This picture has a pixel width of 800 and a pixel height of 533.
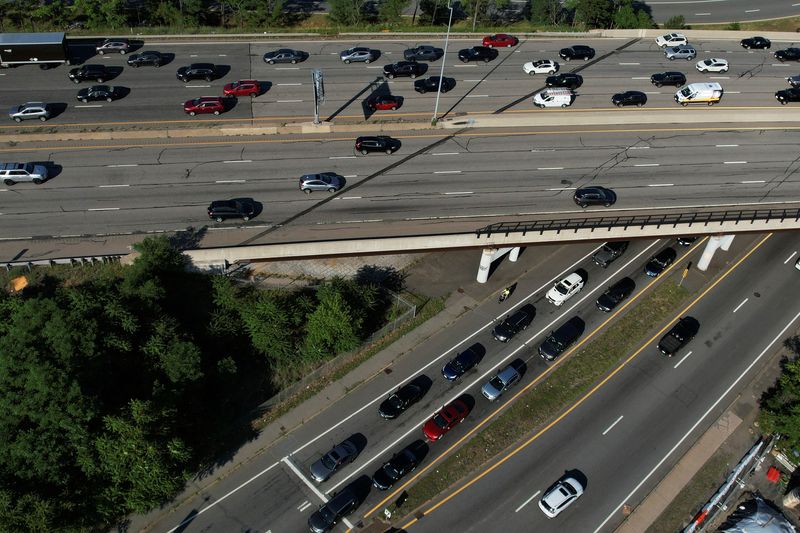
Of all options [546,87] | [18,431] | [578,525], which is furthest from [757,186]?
[18,431]

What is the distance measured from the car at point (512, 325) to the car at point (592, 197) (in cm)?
1108

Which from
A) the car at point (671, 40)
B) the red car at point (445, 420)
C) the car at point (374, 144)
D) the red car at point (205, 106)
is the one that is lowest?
the red car at point (445, 420)

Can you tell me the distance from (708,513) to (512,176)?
33.0 meters

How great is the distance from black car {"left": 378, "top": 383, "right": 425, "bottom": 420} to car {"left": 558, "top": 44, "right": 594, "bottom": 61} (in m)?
50.0

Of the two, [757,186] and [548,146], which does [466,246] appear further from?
[757,186]

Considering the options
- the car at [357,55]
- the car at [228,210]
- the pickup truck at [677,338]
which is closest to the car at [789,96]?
the pickup truck at [677,338]

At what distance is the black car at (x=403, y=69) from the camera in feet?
237

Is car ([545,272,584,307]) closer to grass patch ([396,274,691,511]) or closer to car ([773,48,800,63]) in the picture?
grass patch ([396,274,691,511])

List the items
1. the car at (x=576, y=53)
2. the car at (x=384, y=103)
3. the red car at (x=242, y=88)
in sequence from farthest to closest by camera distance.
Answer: the car at (x=576, y=53)
the red car at (x=242, y=88)
the car at (x=384, y=103)

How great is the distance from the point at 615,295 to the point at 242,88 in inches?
1772

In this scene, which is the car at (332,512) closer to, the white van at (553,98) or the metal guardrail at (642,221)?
the metal guardrail at (642,221)

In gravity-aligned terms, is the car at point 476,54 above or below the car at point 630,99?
above

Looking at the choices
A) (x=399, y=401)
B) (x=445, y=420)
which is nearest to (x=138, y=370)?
(x=399, y=401)

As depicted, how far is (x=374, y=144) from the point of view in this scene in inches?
2411
